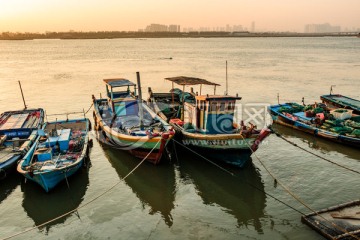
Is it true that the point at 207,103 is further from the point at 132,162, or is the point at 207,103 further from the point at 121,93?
the point at 121,93

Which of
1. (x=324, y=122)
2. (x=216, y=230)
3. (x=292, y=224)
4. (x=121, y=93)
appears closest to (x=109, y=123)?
(x=121, y=93)

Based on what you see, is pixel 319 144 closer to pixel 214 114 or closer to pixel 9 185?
pixel 214 114

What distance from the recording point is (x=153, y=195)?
47.0 ft

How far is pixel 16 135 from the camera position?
18406 mm

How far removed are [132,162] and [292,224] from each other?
31.5 feet

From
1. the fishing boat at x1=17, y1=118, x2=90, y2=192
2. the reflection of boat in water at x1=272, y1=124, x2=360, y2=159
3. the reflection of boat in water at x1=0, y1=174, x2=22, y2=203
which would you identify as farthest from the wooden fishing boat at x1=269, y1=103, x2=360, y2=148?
the reflection of boat in water at x1=0, y1=174, x2=22, y2=203

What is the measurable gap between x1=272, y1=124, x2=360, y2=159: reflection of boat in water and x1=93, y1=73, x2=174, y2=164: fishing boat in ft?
33.1

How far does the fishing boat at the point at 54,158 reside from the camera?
13.4 m

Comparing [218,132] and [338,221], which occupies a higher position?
[218,132]

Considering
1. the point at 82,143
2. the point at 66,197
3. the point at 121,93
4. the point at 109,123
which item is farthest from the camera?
the point at 121,93

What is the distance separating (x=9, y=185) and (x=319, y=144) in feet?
61.8

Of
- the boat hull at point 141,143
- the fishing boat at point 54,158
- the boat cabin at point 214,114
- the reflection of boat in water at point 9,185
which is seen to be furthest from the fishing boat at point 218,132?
the reflection of boat in water at point 9,185

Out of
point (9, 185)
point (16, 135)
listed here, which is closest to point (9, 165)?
point (9, 185)

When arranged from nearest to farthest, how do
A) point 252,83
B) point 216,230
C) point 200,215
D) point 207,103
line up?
point 216,230
point 200,215
point 207,103
point 252,83
